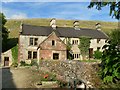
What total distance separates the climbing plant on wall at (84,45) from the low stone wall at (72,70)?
18186 millimetres

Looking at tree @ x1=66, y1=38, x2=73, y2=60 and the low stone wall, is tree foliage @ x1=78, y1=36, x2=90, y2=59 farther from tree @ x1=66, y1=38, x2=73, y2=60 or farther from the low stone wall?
the low stone wall

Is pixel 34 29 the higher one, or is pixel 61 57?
pixel 34 29

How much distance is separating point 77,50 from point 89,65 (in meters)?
20.3

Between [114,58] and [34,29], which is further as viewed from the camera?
[34,29]

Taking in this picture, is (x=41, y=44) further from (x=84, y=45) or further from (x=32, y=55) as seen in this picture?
(x=84, y=45)

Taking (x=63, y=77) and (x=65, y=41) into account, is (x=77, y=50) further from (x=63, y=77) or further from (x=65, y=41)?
(x=63, y=77)

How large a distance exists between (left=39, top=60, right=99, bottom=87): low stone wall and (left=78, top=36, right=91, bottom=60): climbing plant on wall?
18.2 meters

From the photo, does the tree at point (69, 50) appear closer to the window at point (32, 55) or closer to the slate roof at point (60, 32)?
the slate roof at point (60, 32)

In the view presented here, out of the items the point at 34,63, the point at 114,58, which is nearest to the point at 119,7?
the point at 114,58

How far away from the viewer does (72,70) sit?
32125 millimetres

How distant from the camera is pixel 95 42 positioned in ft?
184

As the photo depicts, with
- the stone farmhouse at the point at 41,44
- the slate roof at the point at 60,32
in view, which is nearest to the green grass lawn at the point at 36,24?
the slate roof at the point at 60,32

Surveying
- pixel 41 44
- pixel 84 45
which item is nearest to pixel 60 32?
pixel 84 45

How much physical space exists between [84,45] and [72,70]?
22.7 meters
